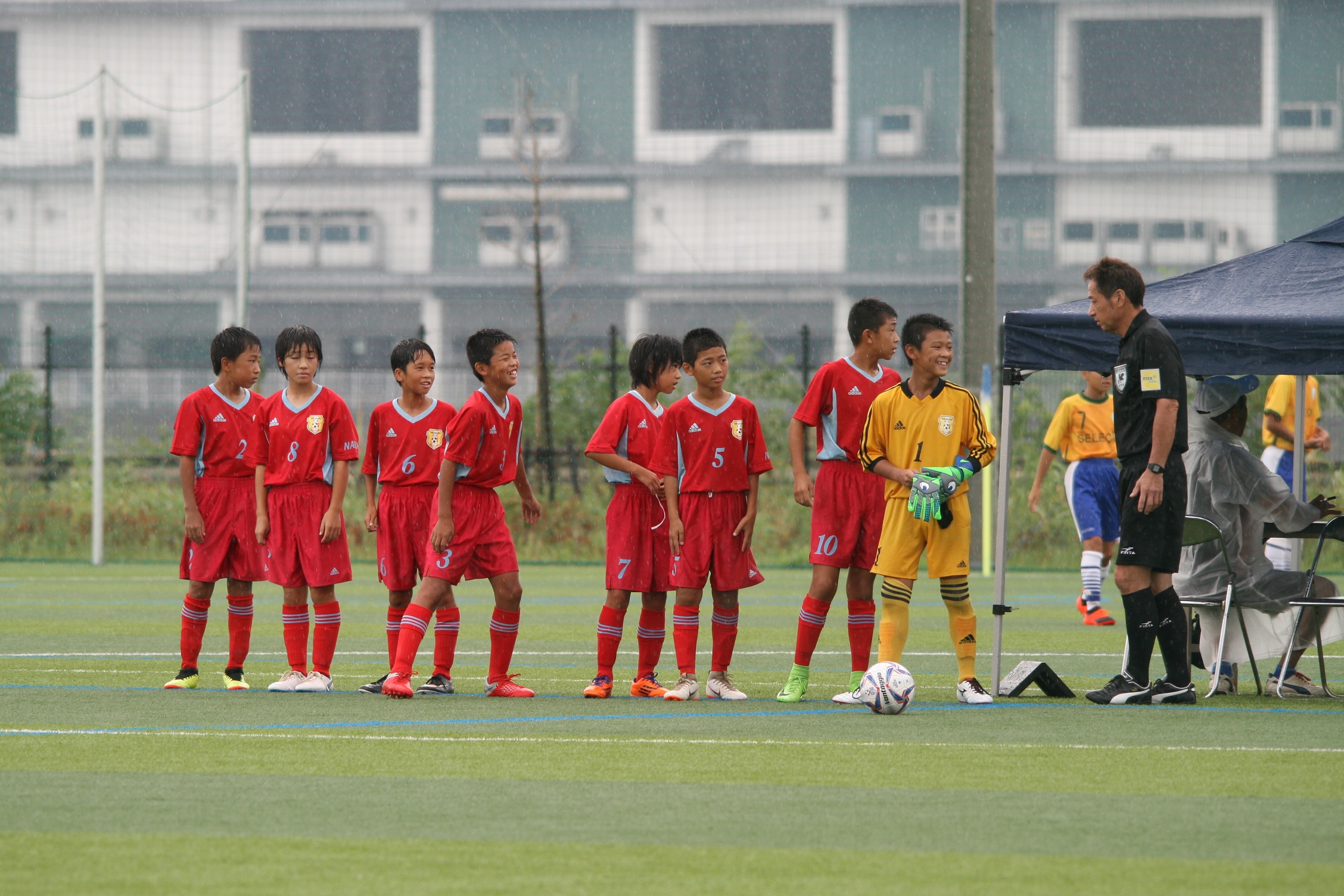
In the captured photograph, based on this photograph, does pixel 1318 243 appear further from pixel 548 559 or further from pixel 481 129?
pixel 481 129

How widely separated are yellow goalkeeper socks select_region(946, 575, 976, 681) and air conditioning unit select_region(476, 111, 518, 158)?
88.3 feet

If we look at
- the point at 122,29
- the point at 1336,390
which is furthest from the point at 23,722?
the point at 122,29

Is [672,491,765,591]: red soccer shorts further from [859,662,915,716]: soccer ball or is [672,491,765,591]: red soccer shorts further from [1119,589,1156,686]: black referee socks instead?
[1119,589,1156,686]: black referee socks

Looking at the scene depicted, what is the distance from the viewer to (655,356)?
333 inches

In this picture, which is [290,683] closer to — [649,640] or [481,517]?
[481,517]

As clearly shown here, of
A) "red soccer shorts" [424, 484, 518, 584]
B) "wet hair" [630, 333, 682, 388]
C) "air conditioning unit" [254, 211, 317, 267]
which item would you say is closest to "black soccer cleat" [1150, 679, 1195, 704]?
"wet hair" [630, 333, 682, 388]

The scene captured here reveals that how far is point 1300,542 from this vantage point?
10367 millimetres

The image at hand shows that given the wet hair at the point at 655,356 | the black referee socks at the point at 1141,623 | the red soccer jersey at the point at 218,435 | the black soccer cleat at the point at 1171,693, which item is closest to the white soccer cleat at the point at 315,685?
the red soccer jersey at the point at 218,435

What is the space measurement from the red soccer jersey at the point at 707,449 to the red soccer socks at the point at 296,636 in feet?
6.85

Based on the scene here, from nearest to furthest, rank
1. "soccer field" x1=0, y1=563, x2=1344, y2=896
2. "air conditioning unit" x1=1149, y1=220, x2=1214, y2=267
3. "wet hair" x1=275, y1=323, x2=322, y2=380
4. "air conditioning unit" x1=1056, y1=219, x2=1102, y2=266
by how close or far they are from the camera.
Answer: "soccer field" x1=0, y1=563, x2=1344, y2=896
"wet hair" x1=275, y1=323, x2=322, y2=380
"air conditioning unit" x1=1056, y1=219, x2=1102, y2=266
"air conditioning unit" x1=1149, y1=220, x2=1214, y2=267

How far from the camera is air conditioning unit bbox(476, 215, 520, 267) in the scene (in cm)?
3334

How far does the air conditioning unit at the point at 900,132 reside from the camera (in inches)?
1278

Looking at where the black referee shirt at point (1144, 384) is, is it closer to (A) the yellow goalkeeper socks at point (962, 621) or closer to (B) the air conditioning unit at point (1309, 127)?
(A) the yellow goalkeeper socks at point (962, 621)

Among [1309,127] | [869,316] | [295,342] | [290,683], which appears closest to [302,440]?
[295,342]
